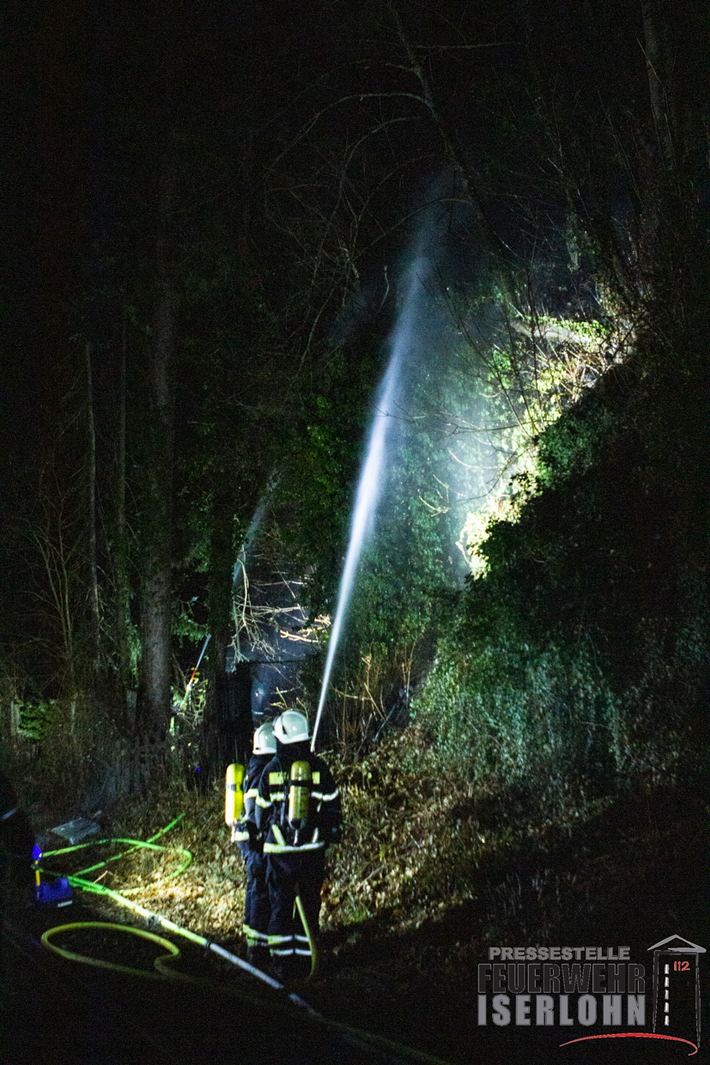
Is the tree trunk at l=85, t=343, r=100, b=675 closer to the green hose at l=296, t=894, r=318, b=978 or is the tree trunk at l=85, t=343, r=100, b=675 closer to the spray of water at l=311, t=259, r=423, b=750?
the spray of water at l=311, t=259, r=423, b=750

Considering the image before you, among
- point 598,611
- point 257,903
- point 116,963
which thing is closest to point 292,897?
point 257,903

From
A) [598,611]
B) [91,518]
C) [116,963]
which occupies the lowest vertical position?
[116,963]

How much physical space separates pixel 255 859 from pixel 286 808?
0.63 meters

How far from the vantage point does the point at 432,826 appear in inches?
A: 363

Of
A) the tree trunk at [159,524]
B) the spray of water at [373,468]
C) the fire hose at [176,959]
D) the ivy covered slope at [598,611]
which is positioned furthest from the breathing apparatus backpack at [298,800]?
the tree trunk at [159,524]

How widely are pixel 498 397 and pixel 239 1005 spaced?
961 cm

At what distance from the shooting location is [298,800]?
21.8ft

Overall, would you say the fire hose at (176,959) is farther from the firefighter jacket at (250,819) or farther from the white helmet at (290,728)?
the white helmet at (290,728)

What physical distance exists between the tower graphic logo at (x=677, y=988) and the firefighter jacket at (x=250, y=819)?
298 cm

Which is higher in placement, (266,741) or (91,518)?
(91,518)

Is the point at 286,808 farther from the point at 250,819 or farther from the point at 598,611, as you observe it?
the point at 598,611

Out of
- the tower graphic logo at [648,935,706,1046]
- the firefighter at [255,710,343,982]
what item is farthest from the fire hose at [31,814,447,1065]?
the tower graphic logo at [648,935,706,1046]

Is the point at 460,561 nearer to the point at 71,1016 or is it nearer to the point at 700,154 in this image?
the point at 700,154

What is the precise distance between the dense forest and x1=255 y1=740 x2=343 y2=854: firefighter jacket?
1.25 m
